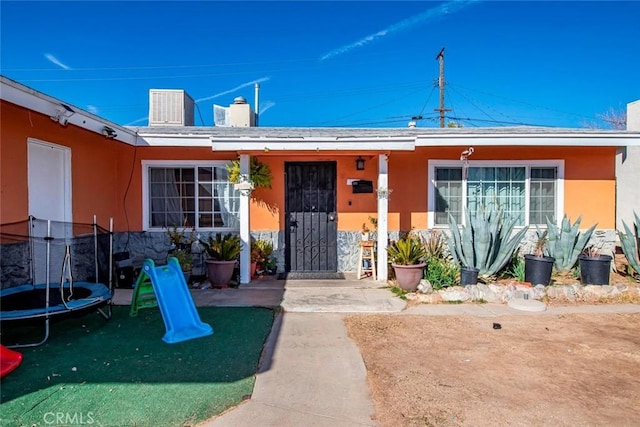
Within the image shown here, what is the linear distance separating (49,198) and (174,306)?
Result: 3.12 meters

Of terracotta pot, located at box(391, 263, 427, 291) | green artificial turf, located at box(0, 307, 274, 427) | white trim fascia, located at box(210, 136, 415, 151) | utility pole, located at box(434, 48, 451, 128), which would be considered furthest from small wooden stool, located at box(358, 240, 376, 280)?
utility pole, located at box(434, 48, 451, 128)

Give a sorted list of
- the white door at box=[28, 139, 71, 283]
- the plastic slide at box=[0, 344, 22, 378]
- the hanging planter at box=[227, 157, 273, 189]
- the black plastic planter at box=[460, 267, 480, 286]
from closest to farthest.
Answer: the plastic slide at box=[0, 344, 22, 378] < the white door at box=[28, 139, 71, 283] < the black plastic planter at box=[460, 267, 480, 286] < the hanging planter at box=[227, 157, 273, 189]

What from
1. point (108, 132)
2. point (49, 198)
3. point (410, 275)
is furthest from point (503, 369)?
point (49, 198)

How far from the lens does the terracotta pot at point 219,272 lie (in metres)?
6.97

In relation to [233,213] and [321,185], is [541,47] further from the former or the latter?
[233,213]

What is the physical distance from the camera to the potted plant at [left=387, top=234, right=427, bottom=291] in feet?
21.5

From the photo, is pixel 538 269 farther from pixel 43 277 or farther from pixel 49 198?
pixel 49 198

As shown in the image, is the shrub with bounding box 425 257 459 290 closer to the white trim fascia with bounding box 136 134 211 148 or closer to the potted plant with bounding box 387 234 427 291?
the potted plant with bounding box 387 234 427 291

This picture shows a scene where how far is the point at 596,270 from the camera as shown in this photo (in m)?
6.56

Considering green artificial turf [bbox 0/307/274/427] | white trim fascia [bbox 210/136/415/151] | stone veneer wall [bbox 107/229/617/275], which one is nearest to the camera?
green artificial turf [bbox 0/307/274/427]

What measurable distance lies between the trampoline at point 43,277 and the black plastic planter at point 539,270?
6858 millimetres

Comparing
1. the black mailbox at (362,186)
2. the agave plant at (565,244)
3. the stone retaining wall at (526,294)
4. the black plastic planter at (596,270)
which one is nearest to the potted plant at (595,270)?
the black plastic planter at (596,270)

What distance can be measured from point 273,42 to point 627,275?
1132 centimetres

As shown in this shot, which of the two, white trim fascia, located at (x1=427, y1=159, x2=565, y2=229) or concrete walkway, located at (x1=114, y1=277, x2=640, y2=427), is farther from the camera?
white trim fascia, located at (x1=427, y1=159, x2=565, y2=229)
